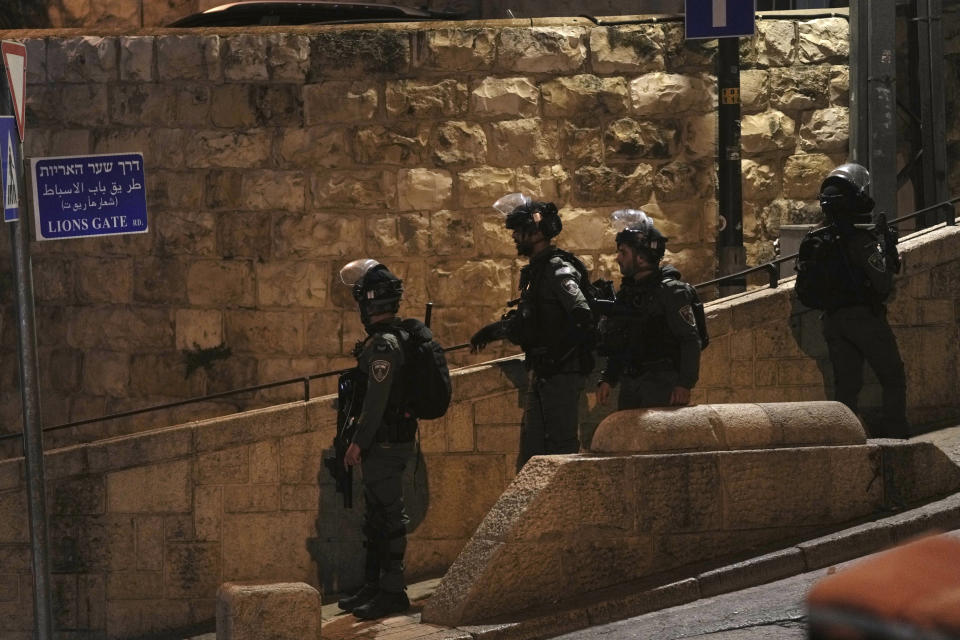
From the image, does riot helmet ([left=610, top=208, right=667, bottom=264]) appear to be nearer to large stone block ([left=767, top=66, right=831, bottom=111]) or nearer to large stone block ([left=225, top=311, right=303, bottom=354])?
large stone block ([left=767, top=66, right=831, bottom=111])

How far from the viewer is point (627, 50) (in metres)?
11.4

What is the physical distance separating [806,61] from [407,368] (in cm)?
469

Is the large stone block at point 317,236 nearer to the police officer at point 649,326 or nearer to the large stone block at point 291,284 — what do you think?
the large stone block at point 291,284

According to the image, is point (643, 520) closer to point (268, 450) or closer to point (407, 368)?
point (407, 368)

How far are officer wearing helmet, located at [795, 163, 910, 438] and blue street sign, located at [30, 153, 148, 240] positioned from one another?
3843mm

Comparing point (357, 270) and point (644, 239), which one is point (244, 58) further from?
point (644, 239)

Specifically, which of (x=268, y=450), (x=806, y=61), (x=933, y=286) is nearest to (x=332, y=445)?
(x=268, y=450)

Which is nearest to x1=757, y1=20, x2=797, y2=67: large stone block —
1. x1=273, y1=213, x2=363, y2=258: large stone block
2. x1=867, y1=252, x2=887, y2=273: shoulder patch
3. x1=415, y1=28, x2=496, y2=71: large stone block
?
x1=415, y1=28, x2=496, y2=71: large stone block

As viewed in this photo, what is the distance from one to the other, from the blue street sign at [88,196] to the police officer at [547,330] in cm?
208

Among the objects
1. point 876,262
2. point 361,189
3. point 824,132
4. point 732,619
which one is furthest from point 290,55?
point 732,619

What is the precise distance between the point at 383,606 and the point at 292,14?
224 inches

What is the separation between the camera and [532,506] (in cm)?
774

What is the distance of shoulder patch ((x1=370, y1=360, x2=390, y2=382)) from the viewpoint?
8336 millimetres

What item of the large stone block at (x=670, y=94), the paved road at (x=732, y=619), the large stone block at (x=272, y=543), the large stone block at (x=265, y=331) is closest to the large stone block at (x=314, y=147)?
the large stone block at (x=265, y=331)
